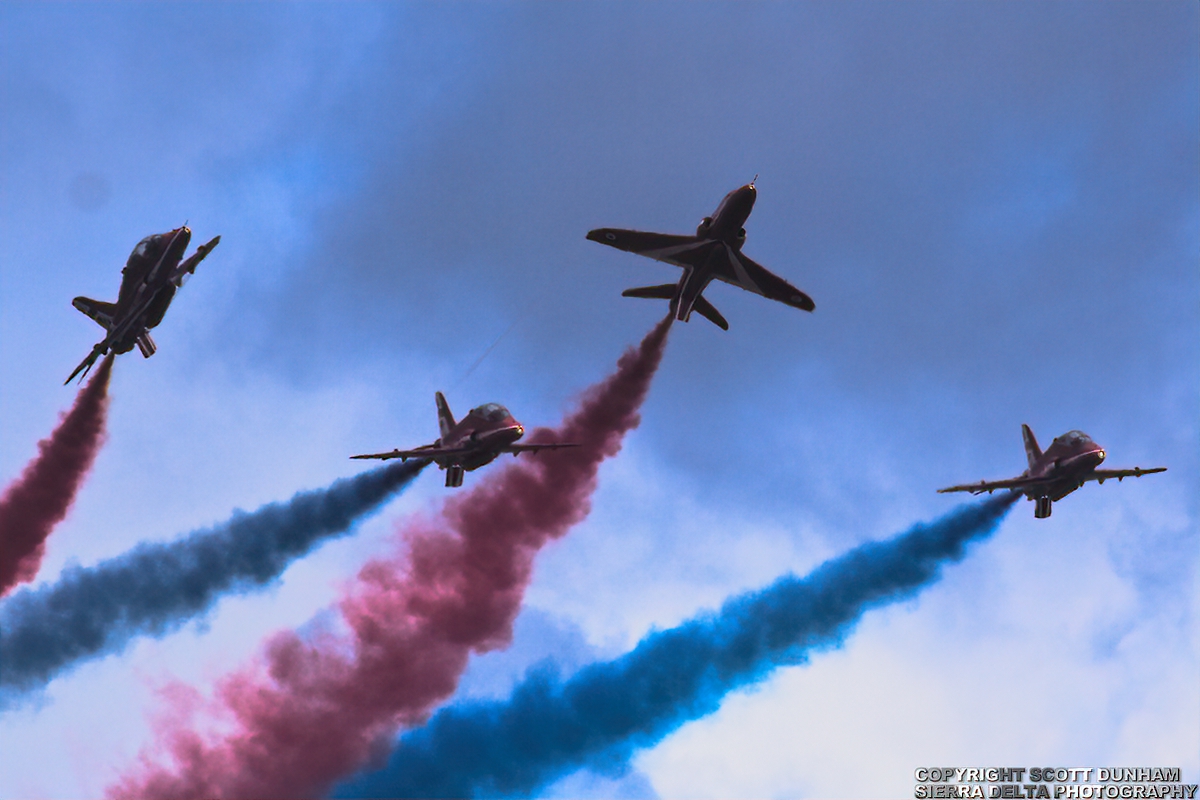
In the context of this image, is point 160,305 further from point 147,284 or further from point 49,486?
point 49,486

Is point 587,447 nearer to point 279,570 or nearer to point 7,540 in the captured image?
point 279,570

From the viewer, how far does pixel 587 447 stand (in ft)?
373

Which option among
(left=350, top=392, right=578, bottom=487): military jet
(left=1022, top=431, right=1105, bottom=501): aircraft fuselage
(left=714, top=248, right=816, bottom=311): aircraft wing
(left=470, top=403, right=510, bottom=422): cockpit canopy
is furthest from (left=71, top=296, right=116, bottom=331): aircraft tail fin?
(left=1022, top=431, right=1105, bottom=501): aircraft fuselage

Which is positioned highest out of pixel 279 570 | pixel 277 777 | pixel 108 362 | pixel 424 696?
pixel 108 362

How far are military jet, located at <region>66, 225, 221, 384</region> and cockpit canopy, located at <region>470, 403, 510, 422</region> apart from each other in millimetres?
18717

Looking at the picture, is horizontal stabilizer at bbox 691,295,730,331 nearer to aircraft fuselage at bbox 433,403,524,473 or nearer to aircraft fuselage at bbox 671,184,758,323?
aircraft fuselage at bbox 671,184,758,323

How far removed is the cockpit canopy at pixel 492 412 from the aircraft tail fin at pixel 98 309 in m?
23.0

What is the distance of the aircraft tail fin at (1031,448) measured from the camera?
367 ft

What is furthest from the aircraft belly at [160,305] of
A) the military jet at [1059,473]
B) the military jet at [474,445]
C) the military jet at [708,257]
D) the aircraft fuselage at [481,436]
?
the military jet at [1059,473]

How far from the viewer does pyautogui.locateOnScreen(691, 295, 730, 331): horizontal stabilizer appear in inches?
4262

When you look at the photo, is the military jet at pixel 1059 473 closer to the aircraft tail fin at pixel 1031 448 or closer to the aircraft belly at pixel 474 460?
the aircraft tail fin at pixel 1031 448

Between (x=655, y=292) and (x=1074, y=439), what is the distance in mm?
27236

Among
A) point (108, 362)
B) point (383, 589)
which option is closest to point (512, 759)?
Result: point (383, 589)

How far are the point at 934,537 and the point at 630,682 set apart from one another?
23293mm
